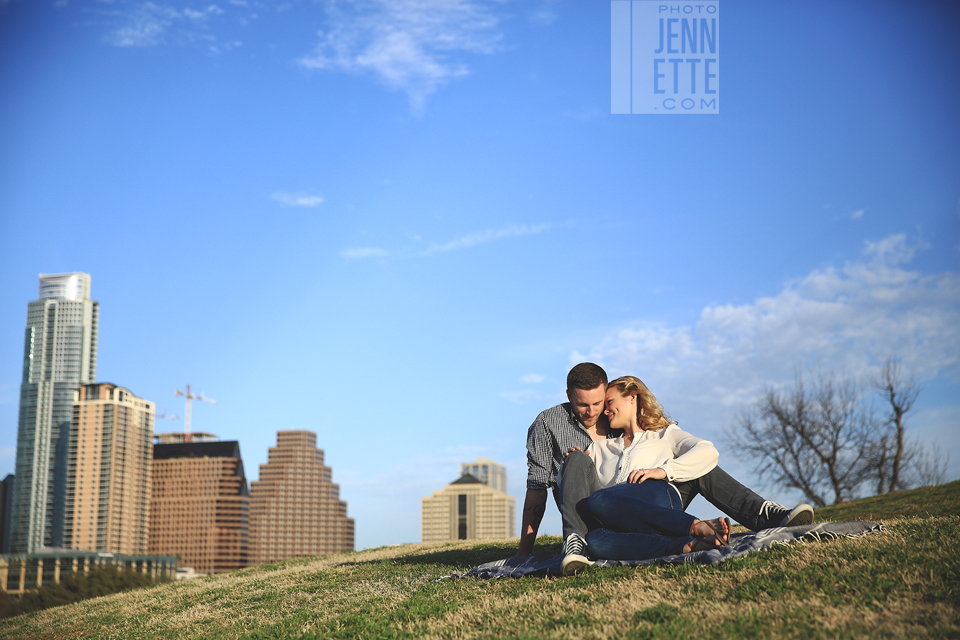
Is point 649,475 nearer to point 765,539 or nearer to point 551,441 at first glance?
point 765,539

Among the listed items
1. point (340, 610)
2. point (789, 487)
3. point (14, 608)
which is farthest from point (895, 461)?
point (14, 608)

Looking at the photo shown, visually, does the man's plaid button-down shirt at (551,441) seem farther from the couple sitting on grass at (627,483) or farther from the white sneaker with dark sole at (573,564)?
the white sneaker with dark sole at (573,564)

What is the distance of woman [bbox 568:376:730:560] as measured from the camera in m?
5.30

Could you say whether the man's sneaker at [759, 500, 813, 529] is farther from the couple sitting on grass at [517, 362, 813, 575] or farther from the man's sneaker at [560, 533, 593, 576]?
the man's sneaker at [560, 533, 593, 576]

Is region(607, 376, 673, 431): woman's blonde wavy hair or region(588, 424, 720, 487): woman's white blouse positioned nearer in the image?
region(588, 424, 720, 487): woman's white blouse

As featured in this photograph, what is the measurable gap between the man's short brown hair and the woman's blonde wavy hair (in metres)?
0.18

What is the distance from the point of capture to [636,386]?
6.30 m

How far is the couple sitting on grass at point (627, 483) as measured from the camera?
212 inches

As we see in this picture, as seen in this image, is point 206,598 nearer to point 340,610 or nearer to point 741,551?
point 340,610

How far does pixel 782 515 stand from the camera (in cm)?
557

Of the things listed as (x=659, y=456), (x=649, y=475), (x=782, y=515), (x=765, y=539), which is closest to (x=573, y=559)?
(x=649, y=475)

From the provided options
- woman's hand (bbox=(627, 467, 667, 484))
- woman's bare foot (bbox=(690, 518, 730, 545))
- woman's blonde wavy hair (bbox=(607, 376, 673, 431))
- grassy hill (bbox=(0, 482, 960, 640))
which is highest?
woman's blonde wavy hair (bbox=(607, 376, 673, 431))

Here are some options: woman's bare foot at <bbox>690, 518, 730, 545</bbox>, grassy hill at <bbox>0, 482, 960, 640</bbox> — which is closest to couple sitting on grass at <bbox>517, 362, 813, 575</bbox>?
woman's bare foot at <bbox>690, 518, 730, 545</bbox>

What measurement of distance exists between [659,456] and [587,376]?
93 cm
